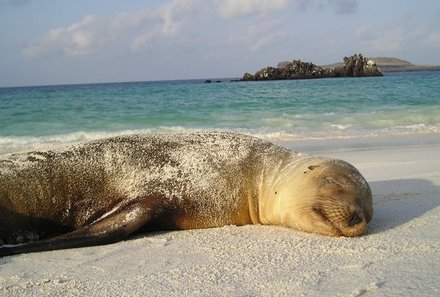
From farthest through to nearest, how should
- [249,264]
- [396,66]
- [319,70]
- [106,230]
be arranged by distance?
1. [396,66]
2. [319,70]
3. [106,230]
4. [249,264]

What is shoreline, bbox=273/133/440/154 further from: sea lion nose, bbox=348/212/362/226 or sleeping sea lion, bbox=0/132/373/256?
sea lion nose, bbox=348/212/362/226

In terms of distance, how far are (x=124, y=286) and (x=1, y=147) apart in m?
10.7

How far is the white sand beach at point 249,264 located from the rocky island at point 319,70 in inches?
3197

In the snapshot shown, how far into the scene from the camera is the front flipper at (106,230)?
3.96 meters

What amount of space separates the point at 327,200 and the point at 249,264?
1007 mm

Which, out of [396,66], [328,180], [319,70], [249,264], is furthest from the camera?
[396,66]

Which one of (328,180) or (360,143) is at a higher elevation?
(328,180)

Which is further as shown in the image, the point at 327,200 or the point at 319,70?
the point at 319,70

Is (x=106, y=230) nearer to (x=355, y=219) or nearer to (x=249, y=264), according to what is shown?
(x=249, y=264)

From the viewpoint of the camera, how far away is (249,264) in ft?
11.1

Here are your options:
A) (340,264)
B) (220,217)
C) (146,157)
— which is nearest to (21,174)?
(146,157)

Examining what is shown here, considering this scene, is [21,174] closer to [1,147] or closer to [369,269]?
[369,269]

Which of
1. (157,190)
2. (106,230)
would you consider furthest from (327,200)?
(106,230)

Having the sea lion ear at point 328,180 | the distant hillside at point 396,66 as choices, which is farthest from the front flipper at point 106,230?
the distant hillside at point 396,66
